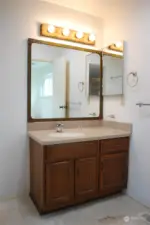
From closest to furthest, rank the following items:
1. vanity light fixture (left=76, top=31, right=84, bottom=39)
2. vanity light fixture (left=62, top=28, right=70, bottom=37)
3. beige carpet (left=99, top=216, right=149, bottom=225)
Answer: beige carpet (left=99, top=216, right=149, bottom=225), vanity light fixture (left=62, top=28, right=70, bottom=37), vanity light fixture (left=76, top=31, right=84, bottom=39)

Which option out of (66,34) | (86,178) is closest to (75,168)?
(86,178)

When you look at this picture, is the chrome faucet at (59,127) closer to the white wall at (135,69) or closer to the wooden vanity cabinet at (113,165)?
the wooden vanity cabinet at (113,165)

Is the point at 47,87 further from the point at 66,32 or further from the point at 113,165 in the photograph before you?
the point at 113,165

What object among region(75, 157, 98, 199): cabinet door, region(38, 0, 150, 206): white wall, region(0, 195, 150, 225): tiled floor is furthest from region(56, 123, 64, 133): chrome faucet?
region(0, 195, 150, 225): tiled floor

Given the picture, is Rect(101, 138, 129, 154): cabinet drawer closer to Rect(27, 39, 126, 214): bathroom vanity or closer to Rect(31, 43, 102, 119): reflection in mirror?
Rect(27, 39, 126, 214): bathroom vanity

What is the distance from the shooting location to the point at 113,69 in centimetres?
279

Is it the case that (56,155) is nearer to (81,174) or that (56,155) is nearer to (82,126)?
(81,174)

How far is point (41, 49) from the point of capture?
2.53 m

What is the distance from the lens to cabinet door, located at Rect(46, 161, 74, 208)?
2.04 m

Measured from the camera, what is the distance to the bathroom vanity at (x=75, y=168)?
2041 mm

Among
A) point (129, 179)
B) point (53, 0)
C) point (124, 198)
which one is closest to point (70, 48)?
point (53, 0)

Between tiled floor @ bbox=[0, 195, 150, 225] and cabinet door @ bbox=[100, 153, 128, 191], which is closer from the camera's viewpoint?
tiled floor @ bbox=[0, 195, 150, 225]

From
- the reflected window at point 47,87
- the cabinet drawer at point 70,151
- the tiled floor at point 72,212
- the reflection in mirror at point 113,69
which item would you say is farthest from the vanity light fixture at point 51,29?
the tiled floor at point 72,212

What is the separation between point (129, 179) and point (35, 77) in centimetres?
176
